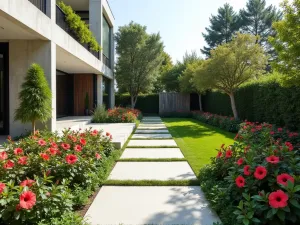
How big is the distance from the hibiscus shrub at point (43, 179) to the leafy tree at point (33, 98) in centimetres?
199

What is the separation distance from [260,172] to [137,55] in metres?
17.2

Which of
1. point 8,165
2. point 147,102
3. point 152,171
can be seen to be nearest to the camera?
point 8,165

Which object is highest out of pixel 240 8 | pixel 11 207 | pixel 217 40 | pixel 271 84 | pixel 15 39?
pixel 240 8

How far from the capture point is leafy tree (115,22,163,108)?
19.0 meters

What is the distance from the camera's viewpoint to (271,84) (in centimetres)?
866

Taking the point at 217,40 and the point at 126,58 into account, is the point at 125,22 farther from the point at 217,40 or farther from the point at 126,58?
the point at 217,40

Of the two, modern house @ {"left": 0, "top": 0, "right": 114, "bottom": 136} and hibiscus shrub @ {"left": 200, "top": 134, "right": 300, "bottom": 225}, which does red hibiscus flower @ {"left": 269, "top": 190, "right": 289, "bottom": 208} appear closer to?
hibiscus shrub @ {"left": 200, "top": 134, "right": 300, "bottom": 225}

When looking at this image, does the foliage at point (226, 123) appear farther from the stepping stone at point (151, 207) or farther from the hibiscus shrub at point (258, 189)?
the stepping stone at point (151, 207)

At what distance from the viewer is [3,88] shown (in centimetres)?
789

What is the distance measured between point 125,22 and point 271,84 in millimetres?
A: 13475

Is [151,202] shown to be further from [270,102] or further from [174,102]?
[174,102]

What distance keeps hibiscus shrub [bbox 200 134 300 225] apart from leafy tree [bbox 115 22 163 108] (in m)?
15.8

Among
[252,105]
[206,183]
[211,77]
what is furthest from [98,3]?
[206,183]

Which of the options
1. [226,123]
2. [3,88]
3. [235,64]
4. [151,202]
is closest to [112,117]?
[226,123]
